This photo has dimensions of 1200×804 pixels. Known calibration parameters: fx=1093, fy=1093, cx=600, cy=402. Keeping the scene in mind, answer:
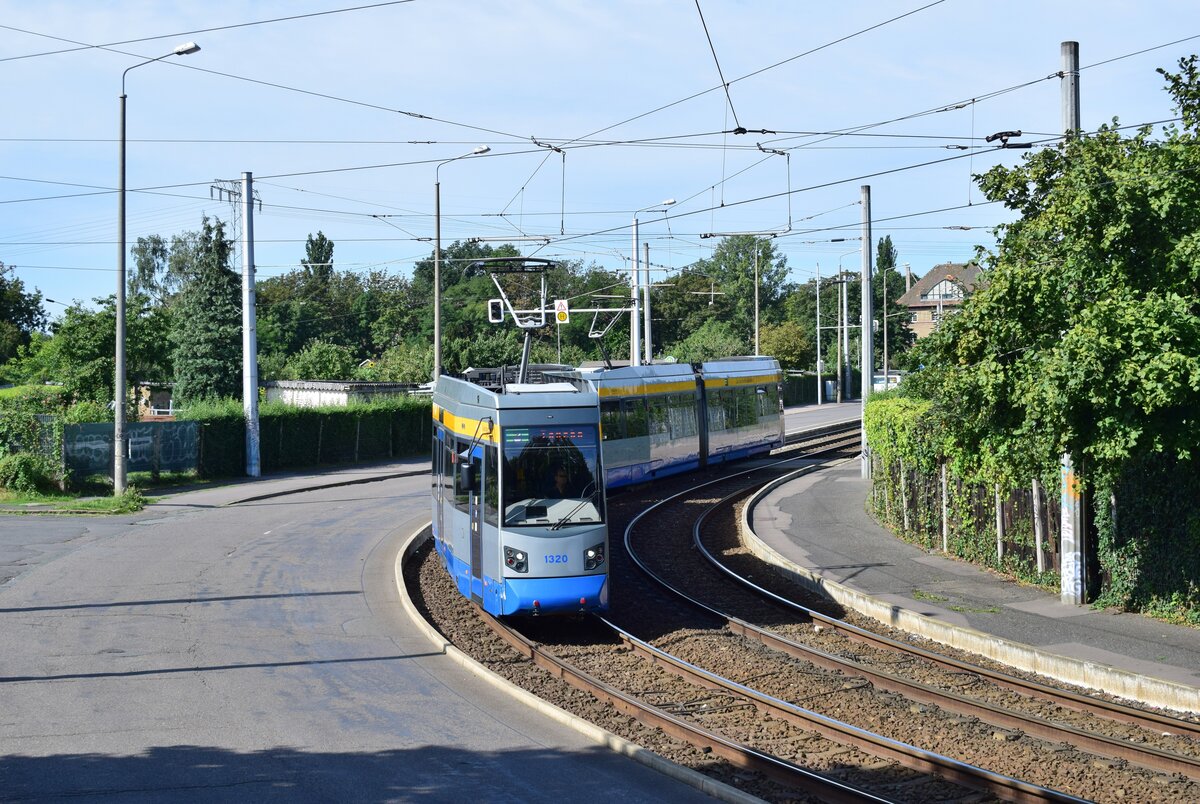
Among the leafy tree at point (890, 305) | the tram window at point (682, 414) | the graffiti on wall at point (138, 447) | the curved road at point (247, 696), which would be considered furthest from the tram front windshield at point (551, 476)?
the leafy tree at point (890, 305)

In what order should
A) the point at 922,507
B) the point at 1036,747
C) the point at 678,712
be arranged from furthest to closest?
the point at 922,507, the point at 678,712, the point at 1036,747

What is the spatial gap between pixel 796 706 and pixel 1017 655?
134 inches

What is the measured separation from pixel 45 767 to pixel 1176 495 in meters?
13.3

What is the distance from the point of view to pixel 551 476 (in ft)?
46.0

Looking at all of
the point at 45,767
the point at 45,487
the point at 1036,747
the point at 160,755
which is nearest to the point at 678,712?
the point at 1036,747

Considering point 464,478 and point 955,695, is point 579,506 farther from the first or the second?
point 955,695

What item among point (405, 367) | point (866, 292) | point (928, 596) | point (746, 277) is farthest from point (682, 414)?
point (746, 277)

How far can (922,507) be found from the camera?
21.5m

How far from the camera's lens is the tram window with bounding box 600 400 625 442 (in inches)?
1042

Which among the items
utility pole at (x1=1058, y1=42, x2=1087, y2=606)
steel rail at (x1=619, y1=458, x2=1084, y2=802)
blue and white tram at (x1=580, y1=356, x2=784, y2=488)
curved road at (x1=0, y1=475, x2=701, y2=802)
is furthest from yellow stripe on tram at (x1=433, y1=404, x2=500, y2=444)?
utility pole at (x1=1058, y1=42, x2=1087, y2=606)

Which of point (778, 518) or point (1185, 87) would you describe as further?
point (778, 518)

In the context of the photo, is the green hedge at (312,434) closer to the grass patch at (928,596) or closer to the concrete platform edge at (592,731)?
Answer: the concrete platform edge at (592,731)

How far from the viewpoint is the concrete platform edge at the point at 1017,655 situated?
1107 centimetres

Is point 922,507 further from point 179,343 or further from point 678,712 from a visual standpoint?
point 179,343
